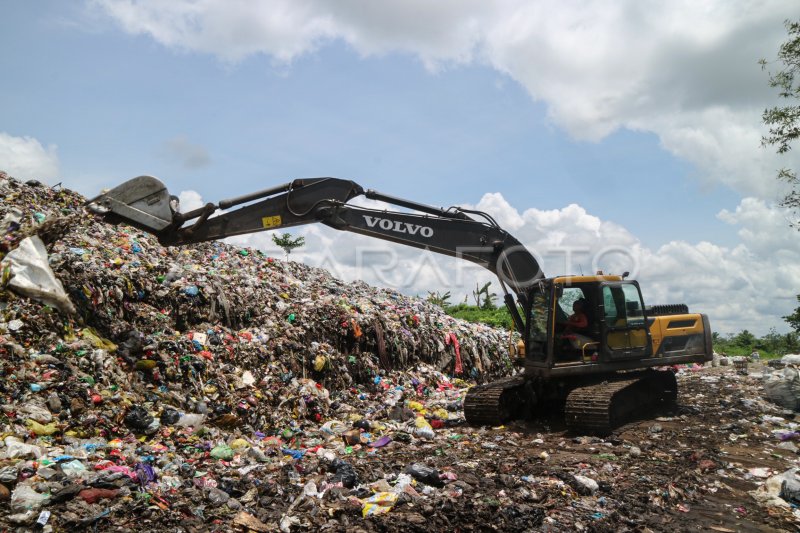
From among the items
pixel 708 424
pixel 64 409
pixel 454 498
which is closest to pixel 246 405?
pixel 64 409

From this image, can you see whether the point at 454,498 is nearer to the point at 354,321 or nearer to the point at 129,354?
the point at 129,354

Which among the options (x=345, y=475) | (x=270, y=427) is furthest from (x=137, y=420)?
(x=345, y=475)

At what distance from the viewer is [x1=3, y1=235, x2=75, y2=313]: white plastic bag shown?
5.71 metres

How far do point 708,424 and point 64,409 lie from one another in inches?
308

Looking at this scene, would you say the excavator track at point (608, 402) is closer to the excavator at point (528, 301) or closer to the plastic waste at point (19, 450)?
the excavator at point (528, 301)

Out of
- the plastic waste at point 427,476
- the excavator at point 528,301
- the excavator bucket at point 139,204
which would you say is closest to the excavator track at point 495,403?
the excavator at point 528,301

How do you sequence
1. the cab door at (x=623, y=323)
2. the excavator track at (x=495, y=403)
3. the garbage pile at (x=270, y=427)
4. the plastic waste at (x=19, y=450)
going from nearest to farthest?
the garbage pile at (x=270, y=427) < the plastic waste at (x=19, y=450) < the cab door at (x=623, y=323) < the excavator track at (x=495, y=403)

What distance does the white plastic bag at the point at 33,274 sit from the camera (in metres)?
5.71

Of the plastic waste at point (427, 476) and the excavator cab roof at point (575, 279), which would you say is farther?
the excavator cab roof at point (575, 279)

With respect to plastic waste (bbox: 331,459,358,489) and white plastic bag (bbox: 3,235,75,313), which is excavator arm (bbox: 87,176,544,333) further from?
plastic waste (bbox: 331,459,358,489)

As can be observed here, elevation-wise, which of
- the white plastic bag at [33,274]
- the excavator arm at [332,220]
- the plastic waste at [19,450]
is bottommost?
the plastic waste at [19,450]

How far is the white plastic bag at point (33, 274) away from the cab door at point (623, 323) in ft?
20.4

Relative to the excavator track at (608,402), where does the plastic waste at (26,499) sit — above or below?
below

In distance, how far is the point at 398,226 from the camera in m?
7.05
